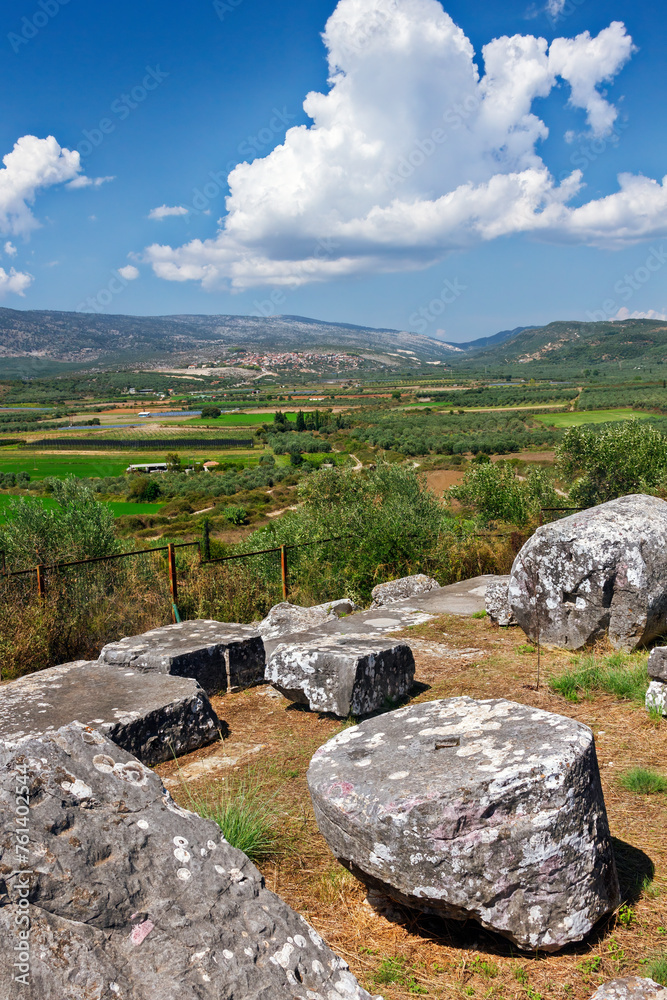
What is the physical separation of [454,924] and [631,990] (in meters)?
1.09

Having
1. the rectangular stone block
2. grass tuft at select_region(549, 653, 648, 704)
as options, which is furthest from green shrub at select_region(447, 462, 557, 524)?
the rectangular stone block

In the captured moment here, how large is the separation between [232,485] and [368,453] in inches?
832

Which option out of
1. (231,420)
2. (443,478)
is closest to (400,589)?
(443,478)

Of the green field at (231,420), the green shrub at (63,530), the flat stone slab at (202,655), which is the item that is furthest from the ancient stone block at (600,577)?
the green field at (231,420)

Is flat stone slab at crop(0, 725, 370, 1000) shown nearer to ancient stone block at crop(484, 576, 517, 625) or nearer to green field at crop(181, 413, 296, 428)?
ancient stone block at crop(484, 576, 517, 625)

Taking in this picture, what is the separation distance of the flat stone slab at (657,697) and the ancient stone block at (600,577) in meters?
1.77

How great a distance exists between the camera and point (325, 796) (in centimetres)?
408

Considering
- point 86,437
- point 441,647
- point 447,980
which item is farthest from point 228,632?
point 86,437

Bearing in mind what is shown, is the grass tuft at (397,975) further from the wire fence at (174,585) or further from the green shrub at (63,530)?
the green shrub at (63,530)

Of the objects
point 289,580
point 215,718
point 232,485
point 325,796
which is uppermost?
point 325,796

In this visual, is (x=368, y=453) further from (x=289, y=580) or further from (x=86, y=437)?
(x=289, y=580)

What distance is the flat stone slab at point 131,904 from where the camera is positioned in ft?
8.27

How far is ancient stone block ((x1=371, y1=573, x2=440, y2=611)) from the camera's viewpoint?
1291cm

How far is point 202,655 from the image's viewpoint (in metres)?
7.98
